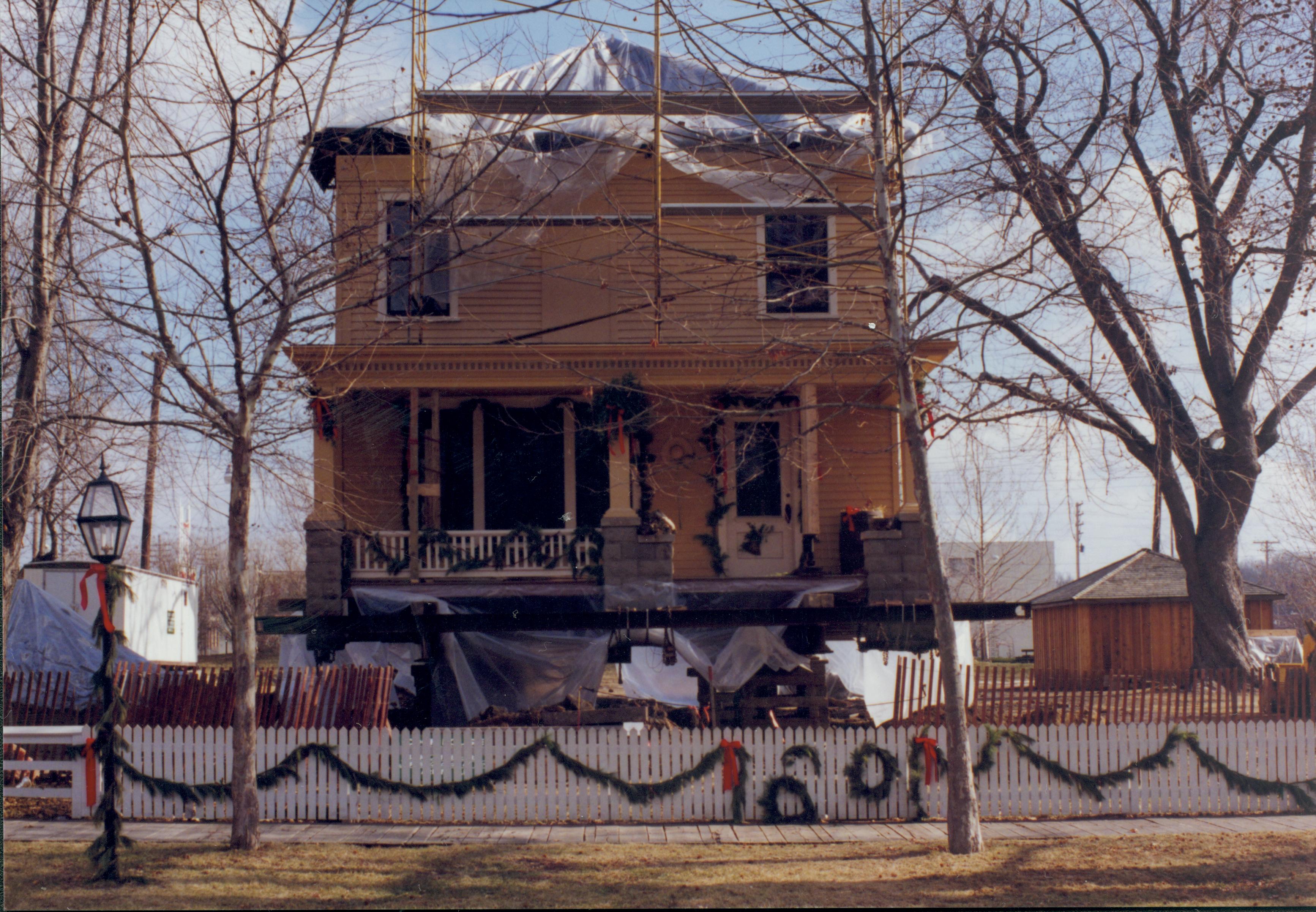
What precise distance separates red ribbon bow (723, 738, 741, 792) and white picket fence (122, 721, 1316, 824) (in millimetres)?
80

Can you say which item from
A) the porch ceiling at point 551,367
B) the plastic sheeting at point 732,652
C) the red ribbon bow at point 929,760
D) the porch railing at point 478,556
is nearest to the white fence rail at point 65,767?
→ the porch railing at point 478,556

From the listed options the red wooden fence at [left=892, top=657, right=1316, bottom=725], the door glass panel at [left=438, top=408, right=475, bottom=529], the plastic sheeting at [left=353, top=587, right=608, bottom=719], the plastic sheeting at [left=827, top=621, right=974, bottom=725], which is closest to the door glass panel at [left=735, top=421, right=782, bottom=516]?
the plastic sheeting at [left=827, top=621, right=974, bottom=725]

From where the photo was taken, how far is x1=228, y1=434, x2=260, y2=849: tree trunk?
8.86 metres

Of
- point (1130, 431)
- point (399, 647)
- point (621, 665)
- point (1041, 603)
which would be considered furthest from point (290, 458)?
point (1041, 603)

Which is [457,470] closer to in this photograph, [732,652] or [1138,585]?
[732,652]

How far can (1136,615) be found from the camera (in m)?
26.5

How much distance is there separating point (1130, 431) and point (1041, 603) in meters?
15.1

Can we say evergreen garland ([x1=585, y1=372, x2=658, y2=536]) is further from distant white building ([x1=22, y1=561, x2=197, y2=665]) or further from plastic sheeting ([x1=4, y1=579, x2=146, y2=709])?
distant white building ([x1=22, y1=561, x2=197, y2=665])

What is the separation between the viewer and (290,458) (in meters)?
11.9

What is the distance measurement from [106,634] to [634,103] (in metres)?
10.0

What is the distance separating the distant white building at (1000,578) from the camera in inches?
1704

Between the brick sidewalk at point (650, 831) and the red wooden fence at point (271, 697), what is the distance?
41.2 inches

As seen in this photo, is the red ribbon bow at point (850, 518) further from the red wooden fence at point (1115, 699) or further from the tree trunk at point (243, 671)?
the tree trunk at point (243, 671)

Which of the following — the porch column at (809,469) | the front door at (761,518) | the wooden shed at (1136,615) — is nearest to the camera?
the porch column at (809,469)
